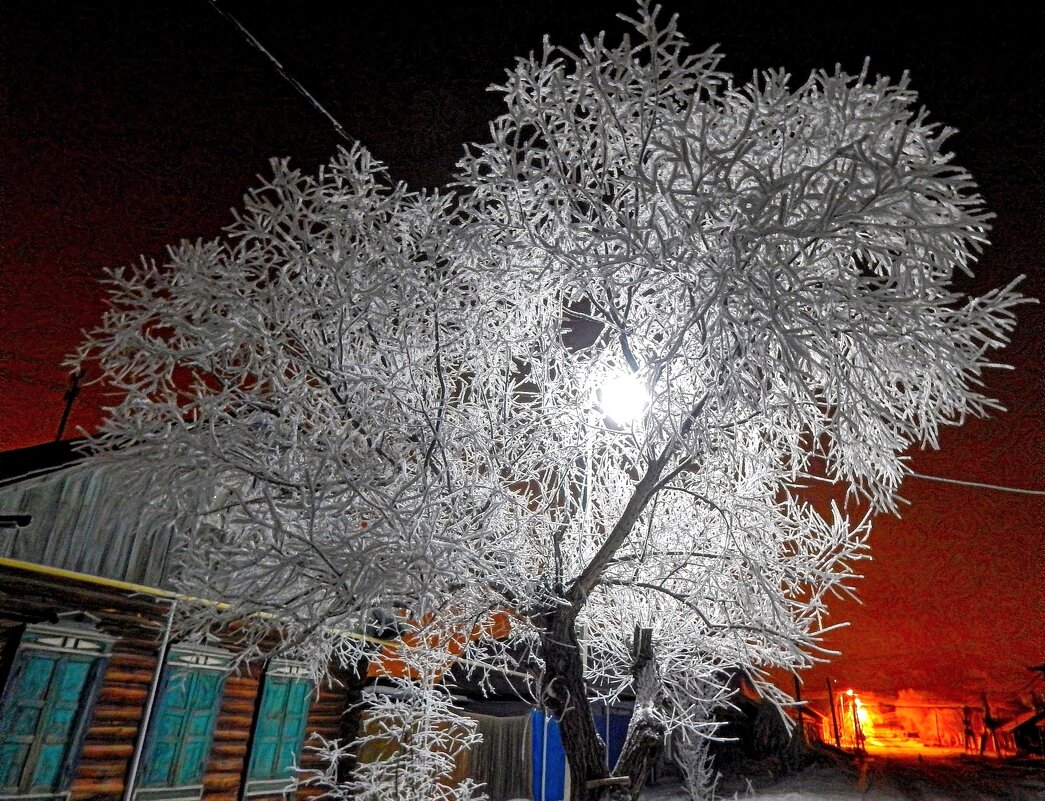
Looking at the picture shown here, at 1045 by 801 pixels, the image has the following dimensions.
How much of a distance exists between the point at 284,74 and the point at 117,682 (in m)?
7.56

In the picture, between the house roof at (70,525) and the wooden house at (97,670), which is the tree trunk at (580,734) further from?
the house roof at (70,525)

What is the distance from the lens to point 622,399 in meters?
4.35

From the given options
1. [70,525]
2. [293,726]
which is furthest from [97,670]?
[293,726]

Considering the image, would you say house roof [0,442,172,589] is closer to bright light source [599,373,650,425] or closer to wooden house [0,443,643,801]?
wooden house [0,443,643,801]

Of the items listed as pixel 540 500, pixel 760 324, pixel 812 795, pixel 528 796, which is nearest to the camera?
pixel 760 324

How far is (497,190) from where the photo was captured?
366 cm

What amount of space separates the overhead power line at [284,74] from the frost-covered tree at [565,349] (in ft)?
6.25

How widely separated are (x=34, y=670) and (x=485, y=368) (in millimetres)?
7008

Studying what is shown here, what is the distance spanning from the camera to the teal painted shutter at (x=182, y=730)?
323 inches

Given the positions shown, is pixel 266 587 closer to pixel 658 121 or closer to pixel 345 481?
pixel 345 481

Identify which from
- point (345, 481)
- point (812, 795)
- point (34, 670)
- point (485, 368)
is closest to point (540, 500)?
point (485, 368)

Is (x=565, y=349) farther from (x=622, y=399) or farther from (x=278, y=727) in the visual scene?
(x=278, y=727)

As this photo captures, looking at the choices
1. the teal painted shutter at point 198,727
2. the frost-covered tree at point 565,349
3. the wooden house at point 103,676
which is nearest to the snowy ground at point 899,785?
the wooden house at point 103,676

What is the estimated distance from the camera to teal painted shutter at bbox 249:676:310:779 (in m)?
9.52
